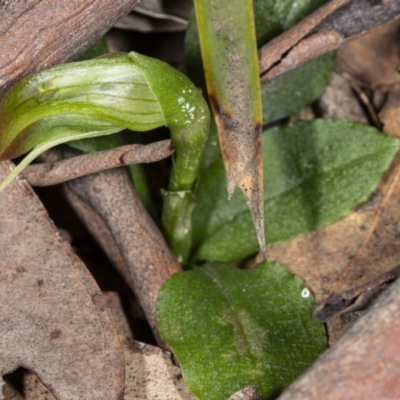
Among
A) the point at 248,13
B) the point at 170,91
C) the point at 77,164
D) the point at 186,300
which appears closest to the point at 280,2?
the point at 248,13

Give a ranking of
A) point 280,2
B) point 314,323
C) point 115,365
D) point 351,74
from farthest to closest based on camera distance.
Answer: point 351,74, point 280,2, point 314,323, point 115,365

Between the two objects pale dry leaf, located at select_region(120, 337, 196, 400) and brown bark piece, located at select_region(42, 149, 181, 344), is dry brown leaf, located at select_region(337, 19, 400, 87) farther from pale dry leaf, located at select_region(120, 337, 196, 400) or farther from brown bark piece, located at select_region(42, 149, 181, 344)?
pale dry leaf, located at select_region(120, 337, 196, 400)

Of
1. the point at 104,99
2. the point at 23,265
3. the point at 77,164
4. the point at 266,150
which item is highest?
the point at 104,99

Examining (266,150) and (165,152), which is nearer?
(165,152)

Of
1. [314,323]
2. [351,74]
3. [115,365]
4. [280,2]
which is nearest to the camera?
[115,365]

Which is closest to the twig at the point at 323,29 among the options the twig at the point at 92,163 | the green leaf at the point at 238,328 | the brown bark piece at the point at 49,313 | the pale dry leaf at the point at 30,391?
the twig at the point at 92,163

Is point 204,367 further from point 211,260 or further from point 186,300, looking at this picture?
point 211,260

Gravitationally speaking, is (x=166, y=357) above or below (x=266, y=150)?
below

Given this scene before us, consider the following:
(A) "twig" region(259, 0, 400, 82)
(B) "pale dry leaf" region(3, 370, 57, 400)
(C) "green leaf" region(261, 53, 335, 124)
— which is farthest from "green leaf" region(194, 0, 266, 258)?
(B) "pale dry leaf" region(3, 370, 57, 400)
